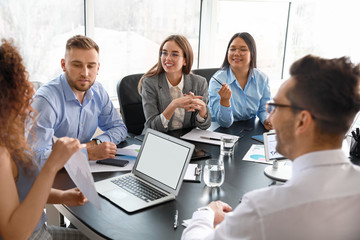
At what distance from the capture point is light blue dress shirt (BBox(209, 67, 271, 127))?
2.75 meters

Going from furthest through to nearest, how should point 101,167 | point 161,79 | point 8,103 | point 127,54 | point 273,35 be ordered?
point 273,35 → point 127,54 → point 161,79 → point 101,167 → point 8,103

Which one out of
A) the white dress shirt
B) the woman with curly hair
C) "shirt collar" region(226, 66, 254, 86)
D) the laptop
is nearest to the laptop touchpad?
the laptop

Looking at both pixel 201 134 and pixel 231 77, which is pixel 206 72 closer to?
pixel 231 77

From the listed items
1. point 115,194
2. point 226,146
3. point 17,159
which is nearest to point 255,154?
point 226,146

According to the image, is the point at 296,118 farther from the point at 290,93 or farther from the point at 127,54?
the point at 127,54

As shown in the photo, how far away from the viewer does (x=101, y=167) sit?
1.75 meters

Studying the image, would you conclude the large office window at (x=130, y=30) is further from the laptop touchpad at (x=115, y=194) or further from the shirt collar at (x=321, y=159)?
the shirt collar at (x=321, y=159)

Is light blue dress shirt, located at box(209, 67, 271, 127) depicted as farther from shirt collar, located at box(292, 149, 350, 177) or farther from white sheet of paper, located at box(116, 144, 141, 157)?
shirt collar, located at box(292, 149, 350, 177)

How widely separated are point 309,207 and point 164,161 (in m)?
0.76

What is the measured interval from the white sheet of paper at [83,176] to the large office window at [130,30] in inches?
91.9

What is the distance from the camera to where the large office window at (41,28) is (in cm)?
290

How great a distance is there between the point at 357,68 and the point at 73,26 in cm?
272

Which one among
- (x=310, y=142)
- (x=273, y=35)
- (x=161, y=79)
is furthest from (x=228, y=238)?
(x=273, y=35)

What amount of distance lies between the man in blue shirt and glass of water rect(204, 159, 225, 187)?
1.69 ft
